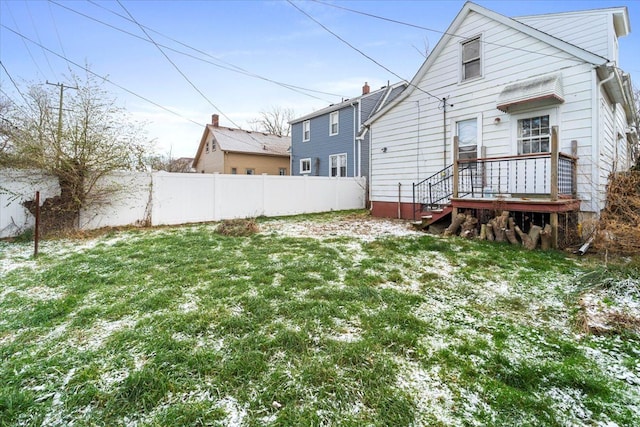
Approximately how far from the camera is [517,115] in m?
7.78

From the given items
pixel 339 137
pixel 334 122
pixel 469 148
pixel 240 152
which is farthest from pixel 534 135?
pixel 240 152

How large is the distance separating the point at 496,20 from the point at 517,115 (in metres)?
2.73

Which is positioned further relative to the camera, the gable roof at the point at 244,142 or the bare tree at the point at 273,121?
the bare tree at the point at 273,121

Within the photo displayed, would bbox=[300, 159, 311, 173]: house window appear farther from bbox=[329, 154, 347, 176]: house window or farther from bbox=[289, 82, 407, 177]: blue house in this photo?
bbox=[329, 154, 347, 176]: house window

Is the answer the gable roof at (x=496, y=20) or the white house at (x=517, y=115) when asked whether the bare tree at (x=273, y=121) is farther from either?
the white house at (x=517, y=115)

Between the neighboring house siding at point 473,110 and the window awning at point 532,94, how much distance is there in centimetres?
19

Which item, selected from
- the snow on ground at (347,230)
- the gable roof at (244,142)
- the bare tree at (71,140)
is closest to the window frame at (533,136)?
the snow on ground at (347,230)

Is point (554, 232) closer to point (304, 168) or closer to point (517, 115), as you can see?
point (517, 115)

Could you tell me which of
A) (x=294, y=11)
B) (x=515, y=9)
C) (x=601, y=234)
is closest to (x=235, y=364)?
(x=601, y=234)

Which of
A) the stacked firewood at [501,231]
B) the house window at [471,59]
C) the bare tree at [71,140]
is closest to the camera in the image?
the stacked firewood at [501,231]

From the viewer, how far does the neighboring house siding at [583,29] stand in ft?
22.7

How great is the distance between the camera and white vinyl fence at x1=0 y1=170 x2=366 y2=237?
Answer: 800cm

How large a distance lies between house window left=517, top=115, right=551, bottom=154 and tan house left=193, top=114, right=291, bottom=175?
17334mm

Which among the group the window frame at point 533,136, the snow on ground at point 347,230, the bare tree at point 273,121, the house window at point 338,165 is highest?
the bare tree at point 273,121
